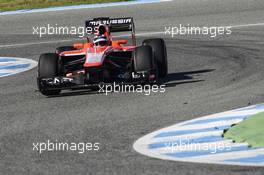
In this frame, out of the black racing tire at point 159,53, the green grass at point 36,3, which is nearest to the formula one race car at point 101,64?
the black racing tire at point 159,53

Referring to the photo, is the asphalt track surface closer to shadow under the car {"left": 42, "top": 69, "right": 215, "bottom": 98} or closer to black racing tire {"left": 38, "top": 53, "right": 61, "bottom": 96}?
shadow under the car {"left": 42, "top": 69, "right": 215, "bottom": 98}

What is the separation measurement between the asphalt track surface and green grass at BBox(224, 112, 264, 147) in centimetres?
100

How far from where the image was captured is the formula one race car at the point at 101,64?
554 inches

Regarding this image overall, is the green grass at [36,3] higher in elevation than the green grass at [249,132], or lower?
lower

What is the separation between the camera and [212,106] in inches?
491

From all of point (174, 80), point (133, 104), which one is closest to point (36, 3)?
point (174, 80)

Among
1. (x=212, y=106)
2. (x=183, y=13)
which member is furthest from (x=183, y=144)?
(x=183, y=13)

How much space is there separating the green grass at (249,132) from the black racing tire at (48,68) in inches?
161

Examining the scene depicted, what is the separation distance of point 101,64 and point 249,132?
14.1 ft

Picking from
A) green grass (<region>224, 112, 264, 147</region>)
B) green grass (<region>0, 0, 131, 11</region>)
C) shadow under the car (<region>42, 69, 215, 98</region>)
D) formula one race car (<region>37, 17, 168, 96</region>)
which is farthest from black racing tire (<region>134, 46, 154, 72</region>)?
green grass (<region>0, 0, 131, 11</region>)

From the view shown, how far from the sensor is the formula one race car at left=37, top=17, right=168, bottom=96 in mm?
14078

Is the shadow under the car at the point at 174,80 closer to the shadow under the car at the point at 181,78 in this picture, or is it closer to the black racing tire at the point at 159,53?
the shadow under the car at the point at 181,78

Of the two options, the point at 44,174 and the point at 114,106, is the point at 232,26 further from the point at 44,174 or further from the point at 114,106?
the point at 44,174

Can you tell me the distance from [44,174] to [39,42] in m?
12.7
